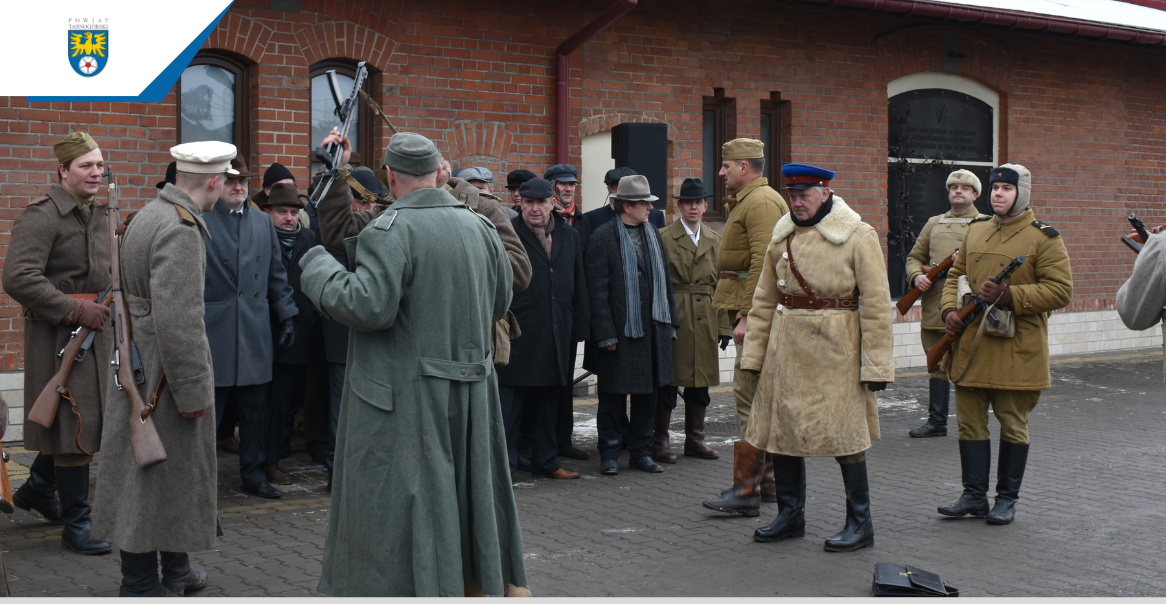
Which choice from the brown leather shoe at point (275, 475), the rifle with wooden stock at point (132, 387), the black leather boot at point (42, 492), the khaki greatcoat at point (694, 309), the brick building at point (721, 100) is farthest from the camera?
the brick building at point (721, 100)

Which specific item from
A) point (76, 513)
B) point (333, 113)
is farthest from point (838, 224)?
point (333, 113)

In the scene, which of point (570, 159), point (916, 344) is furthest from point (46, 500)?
point (916, 344)

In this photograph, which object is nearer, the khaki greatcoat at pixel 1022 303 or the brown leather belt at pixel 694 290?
the khaki greatcoat at pixel 1022 303

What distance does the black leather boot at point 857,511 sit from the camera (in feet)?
19.4

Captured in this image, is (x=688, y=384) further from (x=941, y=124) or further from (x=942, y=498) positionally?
(x=941, y=124)

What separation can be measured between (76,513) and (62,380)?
70 centimetres

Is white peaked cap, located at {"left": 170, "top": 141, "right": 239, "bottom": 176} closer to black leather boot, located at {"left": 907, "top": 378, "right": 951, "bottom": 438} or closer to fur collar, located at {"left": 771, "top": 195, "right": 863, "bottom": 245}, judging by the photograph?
fur collar, located at {"left": 771, "top": 195, "right": 863, "bottom": 245}

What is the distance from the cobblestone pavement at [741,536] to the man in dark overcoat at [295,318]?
45cm

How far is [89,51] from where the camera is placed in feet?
29.6

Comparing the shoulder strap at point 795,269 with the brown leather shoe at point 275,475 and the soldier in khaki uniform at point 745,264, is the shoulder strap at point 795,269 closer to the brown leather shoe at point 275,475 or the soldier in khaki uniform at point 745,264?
the soldier in khaki uniform at point 745,264

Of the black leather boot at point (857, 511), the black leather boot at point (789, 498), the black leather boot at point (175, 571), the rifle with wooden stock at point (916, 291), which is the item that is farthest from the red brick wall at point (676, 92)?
the black leather boot at point (857, 511)

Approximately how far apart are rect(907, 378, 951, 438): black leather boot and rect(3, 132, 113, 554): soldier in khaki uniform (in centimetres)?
651

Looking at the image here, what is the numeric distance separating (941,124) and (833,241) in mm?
9824

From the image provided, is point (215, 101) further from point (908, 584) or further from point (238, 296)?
point (908, 584)
